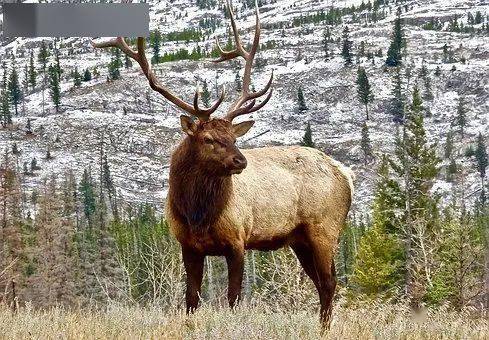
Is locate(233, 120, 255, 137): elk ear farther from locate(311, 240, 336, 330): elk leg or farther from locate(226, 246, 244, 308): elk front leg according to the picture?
locate(311, 240, 336, 330): elk leg

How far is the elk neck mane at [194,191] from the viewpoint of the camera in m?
7.30

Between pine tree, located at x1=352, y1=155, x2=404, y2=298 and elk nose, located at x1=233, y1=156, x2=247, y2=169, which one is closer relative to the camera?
elk nose, located at x1=233, y1=156, x2=247, y2=169

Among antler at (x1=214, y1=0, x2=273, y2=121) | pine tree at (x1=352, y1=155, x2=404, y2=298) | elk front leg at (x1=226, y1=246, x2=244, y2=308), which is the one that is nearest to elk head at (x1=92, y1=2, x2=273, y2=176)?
antler at (x1=214, y1=0, x2=273, y2=121)

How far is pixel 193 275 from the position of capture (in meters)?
7.22

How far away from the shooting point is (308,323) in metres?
4.89

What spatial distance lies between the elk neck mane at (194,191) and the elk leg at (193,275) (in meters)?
0.24

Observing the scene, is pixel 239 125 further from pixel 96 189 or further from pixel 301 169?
pixel 96 189

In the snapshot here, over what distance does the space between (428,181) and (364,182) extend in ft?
447

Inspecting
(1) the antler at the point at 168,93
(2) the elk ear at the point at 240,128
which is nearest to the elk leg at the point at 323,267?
(2) the elk ear at the point at 240,128

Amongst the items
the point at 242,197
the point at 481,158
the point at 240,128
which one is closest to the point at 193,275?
the point at 242,197

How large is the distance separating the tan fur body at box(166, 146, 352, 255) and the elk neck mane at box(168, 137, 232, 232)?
61 mm

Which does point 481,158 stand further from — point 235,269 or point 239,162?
point 239,162

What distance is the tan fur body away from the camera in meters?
7.37

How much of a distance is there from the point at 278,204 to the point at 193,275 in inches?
48.1
